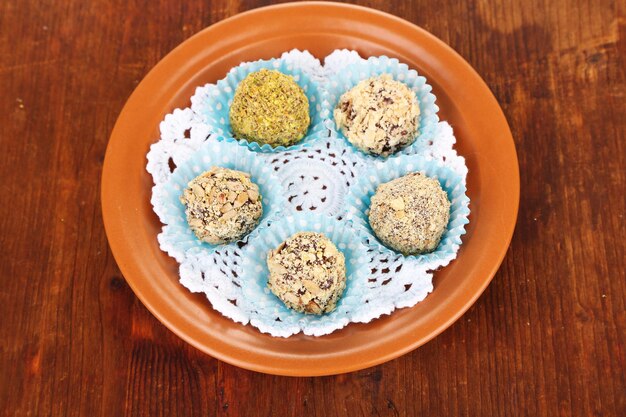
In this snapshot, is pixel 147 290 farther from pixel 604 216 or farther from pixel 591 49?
pixel 591 49

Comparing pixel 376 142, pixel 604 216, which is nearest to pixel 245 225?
pixel 376 142

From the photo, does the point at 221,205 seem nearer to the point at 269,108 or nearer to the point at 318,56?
the point at 269,108

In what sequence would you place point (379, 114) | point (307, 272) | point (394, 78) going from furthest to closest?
1. point (394, 78)
2. point (379, 114)
3. point (307, 272)

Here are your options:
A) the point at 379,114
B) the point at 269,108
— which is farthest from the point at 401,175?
the point at 269,108

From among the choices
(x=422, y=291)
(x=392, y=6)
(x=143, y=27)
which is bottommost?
(x=422, y=291)

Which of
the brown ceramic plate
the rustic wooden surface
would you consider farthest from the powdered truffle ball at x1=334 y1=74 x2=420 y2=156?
the rustic wooden surface
